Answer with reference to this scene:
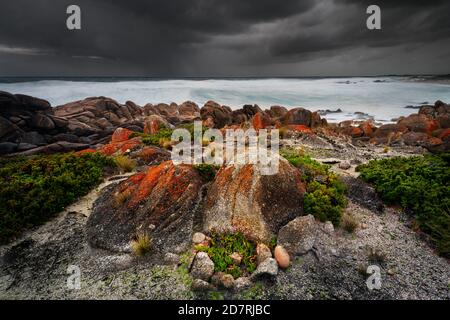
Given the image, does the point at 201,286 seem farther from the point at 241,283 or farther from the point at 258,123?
the point at 258,123

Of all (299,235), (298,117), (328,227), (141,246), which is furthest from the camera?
(298,117)

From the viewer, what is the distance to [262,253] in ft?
24.2

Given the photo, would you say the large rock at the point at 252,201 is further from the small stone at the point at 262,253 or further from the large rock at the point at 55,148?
the large rock at the point at 55,148

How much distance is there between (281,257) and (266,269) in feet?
2.09

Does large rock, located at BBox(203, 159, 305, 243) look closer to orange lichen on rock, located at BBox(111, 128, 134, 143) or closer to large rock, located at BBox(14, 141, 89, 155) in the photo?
orange lichen on rock, located at BBox(111, 128, 134, 143)

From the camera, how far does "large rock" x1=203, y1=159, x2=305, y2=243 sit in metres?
8.32

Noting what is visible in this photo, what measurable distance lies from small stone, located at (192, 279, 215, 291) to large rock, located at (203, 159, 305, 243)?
187 cm

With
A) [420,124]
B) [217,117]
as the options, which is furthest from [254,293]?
[420,124]

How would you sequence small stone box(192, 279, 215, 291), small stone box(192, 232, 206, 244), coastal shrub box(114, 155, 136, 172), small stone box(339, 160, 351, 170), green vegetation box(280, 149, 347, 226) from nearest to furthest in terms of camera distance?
small stone box(192, 279, 215, 291) → small stone box(192, 232, 206, 244) → green vegetation box(280, 149, 347, 226) → coastal shrub box(114, 155, 136, 172) → small stone box(339, 160, 351, 170)

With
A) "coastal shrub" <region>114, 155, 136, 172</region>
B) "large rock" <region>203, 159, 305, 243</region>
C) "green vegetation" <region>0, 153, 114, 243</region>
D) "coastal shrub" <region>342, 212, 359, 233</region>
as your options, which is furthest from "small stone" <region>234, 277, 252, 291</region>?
"coastal shrub" <region>114, 155, 136, 172</region>

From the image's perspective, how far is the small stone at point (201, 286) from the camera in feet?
21.7

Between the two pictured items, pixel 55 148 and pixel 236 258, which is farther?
pixel 55 148

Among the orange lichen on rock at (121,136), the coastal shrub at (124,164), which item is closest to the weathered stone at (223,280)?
the coastal shrub at (124,164)
